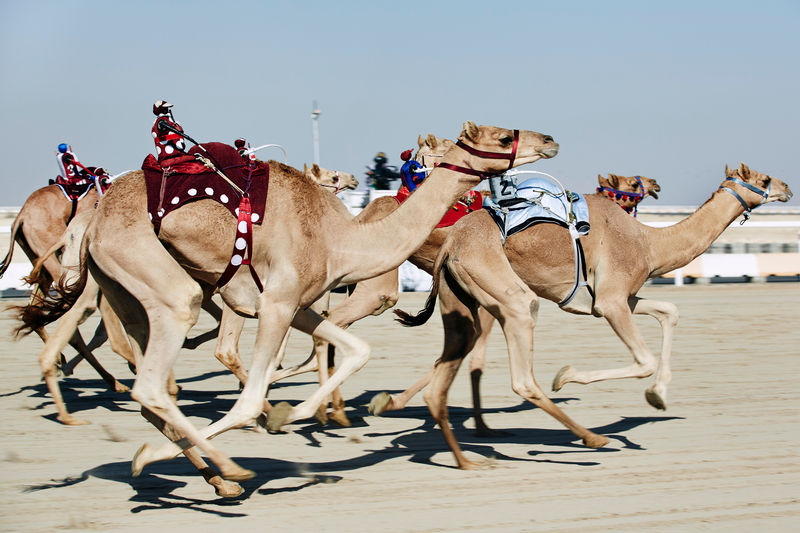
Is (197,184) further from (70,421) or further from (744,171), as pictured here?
(744,171)

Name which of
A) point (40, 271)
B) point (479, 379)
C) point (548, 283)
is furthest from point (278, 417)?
point (40, 271)

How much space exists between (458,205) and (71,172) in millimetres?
4551

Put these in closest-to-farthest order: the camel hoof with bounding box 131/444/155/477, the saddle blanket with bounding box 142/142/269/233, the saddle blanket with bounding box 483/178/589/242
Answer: the camel hoof with bounding box 131/444/155/477 → the saddle blanket with bounding box 142/142/269/233 → the saddle blanket with bounding box 483/178/589/242

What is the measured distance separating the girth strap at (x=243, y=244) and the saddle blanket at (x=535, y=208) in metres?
2.20

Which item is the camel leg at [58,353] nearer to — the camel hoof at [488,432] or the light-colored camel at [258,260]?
the light-colored camel at [258,260]

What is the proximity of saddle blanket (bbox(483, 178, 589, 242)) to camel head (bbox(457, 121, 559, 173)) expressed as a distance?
45.0 inches

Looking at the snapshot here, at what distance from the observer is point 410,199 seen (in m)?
5.43

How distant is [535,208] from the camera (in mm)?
6516

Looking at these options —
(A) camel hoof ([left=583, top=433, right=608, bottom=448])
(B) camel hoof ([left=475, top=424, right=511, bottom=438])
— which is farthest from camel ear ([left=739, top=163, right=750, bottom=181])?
(B) camel hoof ([left=475, top=424, right=511, bottom=438])

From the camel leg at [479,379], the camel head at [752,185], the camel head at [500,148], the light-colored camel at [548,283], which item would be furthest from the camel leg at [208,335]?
the camel head at [752,185]

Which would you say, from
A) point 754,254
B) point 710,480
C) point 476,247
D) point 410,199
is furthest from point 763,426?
point 754,254

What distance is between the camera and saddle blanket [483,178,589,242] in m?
6.42

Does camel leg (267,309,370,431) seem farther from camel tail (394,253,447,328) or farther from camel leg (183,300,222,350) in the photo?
camel leg (183,300,222,350)

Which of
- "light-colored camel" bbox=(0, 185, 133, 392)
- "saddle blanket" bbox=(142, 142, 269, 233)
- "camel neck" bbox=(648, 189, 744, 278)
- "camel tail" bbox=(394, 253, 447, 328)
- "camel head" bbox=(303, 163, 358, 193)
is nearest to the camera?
"saddle blanket" bbox=(142, 142, 269, 233)
